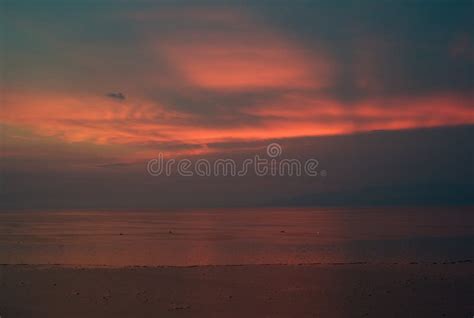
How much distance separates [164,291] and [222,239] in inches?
704

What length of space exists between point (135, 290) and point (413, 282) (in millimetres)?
8367

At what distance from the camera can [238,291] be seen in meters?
14.8

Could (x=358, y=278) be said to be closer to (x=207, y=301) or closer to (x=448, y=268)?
(x=448, y=268)

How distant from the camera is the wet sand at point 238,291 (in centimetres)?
1273

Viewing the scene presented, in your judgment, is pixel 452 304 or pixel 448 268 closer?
pixel 452 304

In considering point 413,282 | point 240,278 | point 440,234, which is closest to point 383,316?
point 413,282

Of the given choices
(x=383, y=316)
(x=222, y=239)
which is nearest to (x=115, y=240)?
(x=222, y=239)

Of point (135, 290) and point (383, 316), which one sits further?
point (135, 290)

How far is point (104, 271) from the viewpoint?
1838 centimetres

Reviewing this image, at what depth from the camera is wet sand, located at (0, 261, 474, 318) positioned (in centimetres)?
1273

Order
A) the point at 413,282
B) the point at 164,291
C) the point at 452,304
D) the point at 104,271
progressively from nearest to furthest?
the point at 452,304
the point at 164,291
the point at 413,282
the point at 104,271

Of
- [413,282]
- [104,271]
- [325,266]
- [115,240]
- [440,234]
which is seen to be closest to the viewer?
[413,282]

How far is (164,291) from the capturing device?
14.9 metres

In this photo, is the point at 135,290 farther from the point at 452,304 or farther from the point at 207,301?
the point at 452,304
